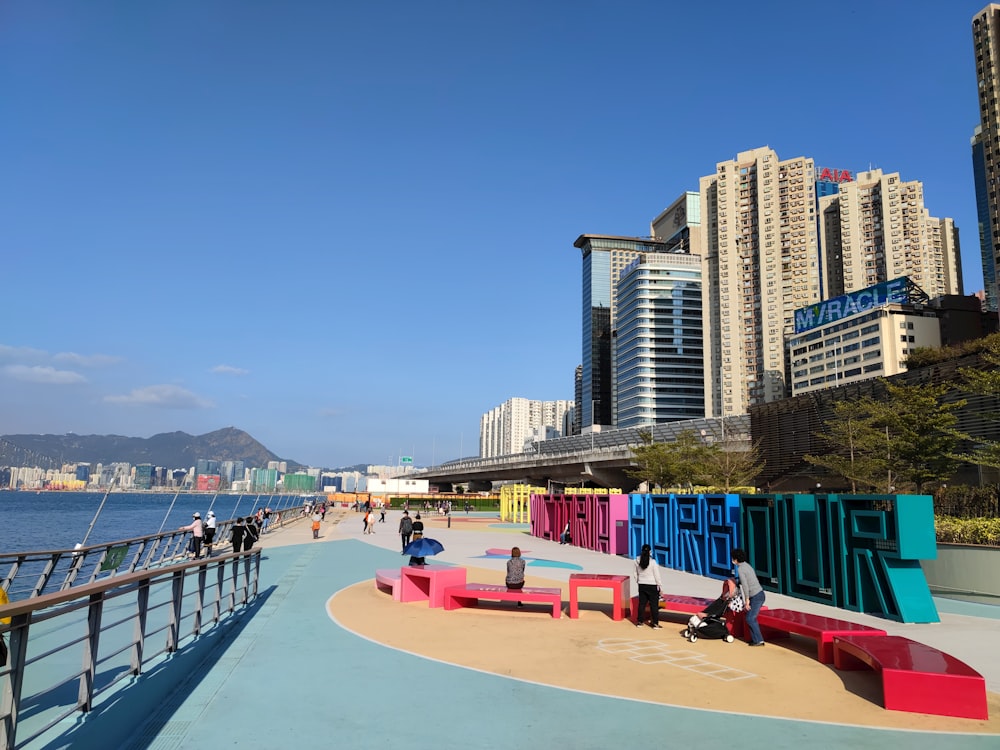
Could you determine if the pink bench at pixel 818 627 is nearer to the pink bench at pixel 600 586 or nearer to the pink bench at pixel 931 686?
the pink bench at pixel 931 686

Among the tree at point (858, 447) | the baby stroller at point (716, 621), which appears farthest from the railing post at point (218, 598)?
the tree at point (858, 447)

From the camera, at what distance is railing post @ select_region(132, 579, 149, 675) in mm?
7445

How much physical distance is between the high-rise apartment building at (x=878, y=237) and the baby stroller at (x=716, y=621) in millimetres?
165375

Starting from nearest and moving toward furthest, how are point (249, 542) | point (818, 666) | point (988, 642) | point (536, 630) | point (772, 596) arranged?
point (818, 666)
point (988, 642)
point (536, 630)
point (772, 596)
point (249, 542)

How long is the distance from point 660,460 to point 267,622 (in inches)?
1454

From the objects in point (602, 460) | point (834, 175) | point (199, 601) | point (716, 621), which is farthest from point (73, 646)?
point (834, 175)

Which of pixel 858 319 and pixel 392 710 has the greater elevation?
pixel 858 319

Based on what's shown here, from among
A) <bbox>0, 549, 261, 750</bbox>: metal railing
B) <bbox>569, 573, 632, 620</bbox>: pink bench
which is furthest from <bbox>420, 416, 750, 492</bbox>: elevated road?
<bbox>0, 549, 261, 750</bbox>: metal railing

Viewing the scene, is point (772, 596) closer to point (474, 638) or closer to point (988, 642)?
point (988, 642)

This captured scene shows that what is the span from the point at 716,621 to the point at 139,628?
8.12m

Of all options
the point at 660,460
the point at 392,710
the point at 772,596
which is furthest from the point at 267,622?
the point at 660,460

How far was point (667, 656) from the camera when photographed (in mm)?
9891

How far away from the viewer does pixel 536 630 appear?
11961 millimetres

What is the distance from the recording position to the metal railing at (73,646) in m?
4.73
